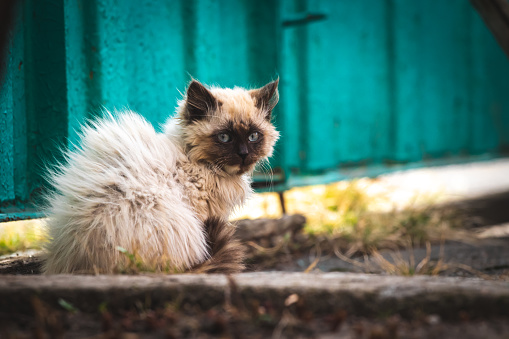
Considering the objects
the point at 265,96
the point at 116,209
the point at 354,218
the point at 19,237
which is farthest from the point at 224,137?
the point at 354,218

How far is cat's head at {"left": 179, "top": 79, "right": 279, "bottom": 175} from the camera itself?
102 inches

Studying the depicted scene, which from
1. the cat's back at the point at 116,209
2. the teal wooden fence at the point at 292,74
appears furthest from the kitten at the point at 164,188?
the teal wooden fence at the point at 292,74

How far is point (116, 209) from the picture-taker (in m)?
2.14

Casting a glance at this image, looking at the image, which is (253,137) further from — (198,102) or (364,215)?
(364,215)

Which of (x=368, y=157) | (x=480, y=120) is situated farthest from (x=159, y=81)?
(x=480, y=120)

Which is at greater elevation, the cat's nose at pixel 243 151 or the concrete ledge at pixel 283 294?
the cat's nose at pixel 243 151

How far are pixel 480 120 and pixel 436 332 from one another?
6647 mm

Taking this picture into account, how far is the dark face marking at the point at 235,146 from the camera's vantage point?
8.53 feet

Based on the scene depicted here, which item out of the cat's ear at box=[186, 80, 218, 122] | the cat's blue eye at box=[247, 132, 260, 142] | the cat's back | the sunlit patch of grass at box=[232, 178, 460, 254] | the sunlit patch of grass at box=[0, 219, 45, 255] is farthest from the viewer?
the sunlit patch of grass at box=[232, 178, 460, 254]

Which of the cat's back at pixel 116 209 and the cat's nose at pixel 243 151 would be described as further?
the cat's nose at pixel 243 151

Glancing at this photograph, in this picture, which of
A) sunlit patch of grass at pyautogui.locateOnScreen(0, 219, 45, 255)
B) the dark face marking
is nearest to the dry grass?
sunlit patch of grass at pyautogui.locateOnScreen(0, 219, 45, 255)

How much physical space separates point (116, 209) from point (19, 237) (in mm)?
1797

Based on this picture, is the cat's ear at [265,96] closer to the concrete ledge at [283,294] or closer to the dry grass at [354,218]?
the dry grass at [354,218]

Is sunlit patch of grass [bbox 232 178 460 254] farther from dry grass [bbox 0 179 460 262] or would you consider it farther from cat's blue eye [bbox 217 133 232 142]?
cat's blue eye [bbox 217 133 232 142]
